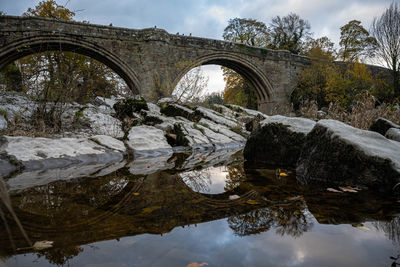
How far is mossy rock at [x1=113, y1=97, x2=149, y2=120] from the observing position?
671 centimetres

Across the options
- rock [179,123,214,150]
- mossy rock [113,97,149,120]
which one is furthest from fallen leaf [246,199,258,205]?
mossy rock [113,97,149,120]

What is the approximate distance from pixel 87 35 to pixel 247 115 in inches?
366

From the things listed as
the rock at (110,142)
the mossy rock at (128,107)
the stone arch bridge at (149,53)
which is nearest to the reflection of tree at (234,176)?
the rock at (110,142)

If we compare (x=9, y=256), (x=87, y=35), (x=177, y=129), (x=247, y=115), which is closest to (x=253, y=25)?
(x=87, y=35)

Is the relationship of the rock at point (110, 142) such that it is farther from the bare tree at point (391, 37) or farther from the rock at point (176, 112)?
the bare tree at point (391, 37)

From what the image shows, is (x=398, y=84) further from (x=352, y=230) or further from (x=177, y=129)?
(x=352, y=230)

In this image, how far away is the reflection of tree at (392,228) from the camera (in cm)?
121

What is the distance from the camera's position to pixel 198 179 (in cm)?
259

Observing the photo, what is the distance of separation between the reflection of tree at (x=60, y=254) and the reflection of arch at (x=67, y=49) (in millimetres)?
11170

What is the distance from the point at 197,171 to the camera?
119 inches

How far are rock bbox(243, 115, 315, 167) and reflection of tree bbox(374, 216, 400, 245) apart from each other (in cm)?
200

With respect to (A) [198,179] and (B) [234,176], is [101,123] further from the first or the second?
(B) [234,176]

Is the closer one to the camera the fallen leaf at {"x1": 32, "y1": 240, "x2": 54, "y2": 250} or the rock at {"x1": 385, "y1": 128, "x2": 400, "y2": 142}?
the fallen leaf at {"x1": 32, "y1": 240, "x2": 54, "y2": 250}

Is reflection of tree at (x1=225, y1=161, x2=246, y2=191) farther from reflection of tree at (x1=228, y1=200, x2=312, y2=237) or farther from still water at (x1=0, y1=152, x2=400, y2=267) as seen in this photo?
reflection of tree at (x1=228, y1=200, x2=312, y2=237)
